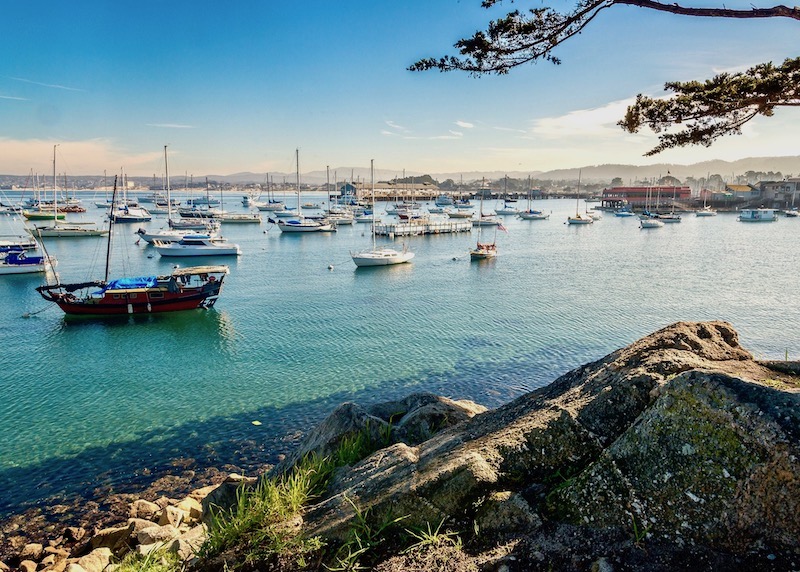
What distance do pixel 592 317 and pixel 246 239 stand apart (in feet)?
187

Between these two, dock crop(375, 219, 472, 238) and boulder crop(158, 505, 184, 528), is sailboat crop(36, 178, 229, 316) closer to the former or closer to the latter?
boulder crop(158, 505, 184, 528)

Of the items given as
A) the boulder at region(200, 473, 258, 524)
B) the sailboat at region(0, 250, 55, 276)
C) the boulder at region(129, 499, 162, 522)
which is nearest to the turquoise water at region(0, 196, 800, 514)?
the sailboat at region(0, 250, 55, 276)

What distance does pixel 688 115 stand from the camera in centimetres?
1209

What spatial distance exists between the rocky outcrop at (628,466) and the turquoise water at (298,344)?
10.2 metres

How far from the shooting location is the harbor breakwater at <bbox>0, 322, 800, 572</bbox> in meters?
4.11

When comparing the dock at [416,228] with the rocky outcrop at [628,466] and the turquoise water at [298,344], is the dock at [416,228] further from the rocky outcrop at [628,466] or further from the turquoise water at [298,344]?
the rocky outcrop at [628,466]

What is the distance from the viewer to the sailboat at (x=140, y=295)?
3038 centimetres

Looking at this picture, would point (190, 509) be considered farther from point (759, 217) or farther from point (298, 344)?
point (759, 217)

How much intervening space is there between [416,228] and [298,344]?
54.3 metres

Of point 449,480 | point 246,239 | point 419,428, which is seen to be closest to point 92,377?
point 419,428

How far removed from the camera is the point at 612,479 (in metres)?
4.71

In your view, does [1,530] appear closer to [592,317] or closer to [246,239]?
[592,317]

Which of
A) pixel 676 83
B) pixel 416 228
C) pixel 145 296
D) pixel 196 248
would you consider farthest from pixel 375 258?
pixel 676 83

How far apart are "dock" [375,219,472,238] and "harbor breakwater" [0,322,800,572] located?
69651 millimetres
